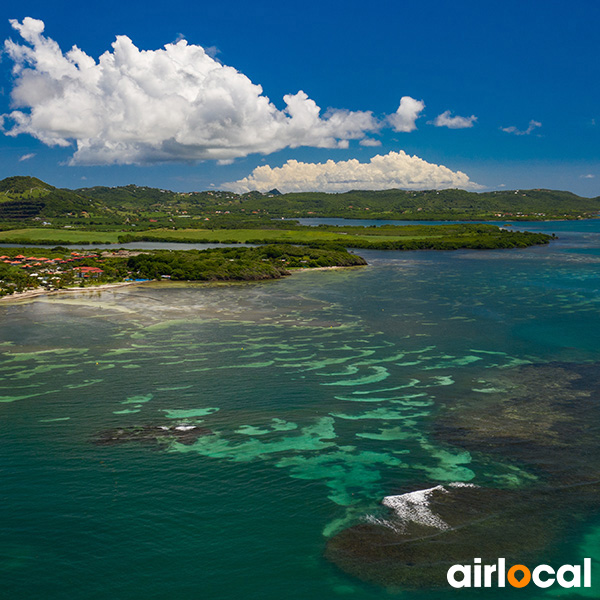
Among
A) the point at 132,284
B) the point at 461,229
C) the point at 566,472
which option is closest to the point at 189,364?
the point at 566,472

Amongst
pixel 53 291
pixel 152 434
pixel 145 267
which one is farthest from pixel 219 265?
pixel 152 434

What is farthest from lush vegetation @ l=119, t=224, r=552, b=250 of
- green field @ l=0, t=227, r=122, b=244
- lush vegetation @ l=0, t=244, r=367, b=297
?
lush vegetation @ l=0, t=244, r=367, b=297

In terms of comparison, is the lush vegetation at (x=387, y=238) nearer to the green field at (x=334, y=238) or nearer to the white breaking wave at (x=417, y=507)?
the green field at (x=334, y=238)

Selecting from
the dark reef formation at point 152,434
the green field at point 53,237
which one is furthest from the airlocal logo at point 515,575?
the green field at point 53,237

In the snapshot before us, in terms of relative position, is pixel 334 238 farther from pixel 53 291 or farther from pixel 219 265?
pixel 53 291

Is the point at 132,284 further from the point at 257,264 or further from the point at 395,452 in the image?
the point at 395,452

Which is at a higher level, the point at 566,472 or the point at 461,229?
the point at 461,229
